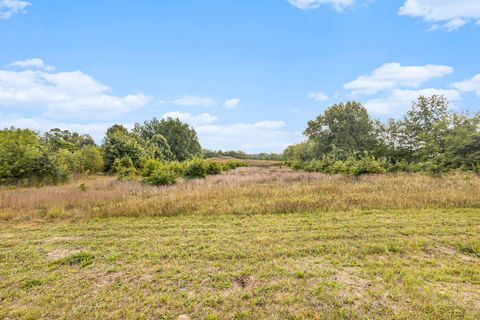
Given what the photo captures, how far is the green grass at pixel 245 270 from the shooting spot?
2510mm

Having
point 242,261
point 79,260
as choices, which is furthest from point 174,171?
point 242,261

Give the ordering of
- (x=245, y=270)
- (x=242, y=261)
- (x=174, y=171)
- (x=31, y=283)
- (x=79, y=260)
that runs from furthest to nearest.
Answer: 1. (x=174, y=171)
2. (x=79, y=260)
3. (x=242, y=261)
4. (x=245, y=270)
5. (x=31, y=283)

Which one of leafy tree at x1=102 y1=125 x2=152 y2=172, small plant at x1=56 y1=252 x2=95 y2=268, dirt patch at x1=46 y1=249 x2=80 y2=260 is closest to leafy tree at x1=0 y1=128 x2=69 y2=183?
leafy tree at x1=102 y1=125 x2=152 y2=172

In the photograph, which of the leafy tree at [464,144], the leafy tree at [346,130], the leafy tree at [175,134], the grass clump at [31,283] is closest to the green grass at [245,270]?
the grass clump at [31,283]

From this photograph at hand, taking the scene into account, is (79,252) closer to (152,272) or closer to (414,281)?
(152,272)

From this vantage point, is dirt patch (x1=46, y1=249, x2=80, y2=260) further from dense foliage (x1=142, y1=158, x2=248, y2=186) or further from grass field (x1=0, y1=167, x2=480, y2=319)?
dense foliage (x1=142, y1=158, x2=248, y2=186)

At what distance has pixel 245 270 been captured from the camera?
327cm

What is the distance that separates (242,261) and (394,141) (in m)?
30.8

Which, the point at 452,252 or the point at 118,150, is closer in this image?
the point at 452,252

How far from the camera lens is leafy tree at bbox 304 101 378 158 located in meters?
29.4

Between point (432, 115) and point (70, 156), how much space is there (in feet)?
129

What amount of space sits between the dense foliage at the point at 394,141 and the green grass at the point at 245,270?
470 inches

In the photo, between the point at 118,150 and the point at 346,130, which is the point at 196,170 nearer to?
the point at 118,150

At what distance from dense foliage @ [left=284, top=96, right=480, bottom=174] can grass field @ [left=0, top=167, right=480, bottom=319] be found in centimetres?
1092
